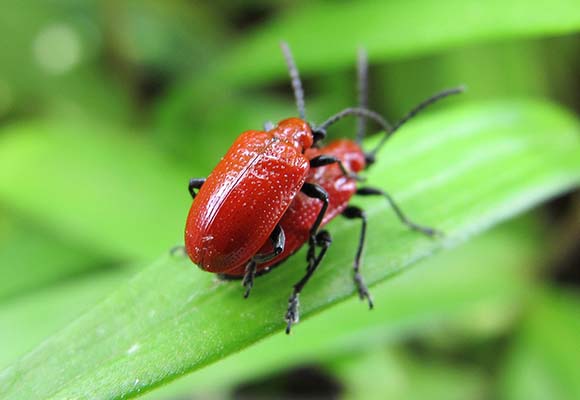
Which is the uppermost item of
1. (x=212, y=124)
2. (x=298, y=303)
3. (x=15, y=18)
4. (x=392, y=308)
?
(x=15, y=18)

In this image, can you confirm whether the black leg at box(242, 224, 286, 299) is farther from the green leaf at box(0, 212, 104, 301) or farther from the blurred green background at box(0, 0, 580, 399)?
the green leaf at box(0, 212, 104, 301)

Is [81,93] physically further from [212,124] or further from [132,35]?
[212,124]

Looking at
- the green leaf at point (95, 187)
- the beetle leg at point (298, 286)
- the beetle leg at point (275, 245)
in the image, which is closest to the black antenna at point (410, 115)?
the beetle leg at point (298, 286)

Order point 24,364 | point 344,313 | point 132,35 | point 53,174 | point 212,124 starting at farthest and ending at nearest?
1. point 132,35
2. point 212,124
3. point 53,174
4. point 344,313
5. point 24,364

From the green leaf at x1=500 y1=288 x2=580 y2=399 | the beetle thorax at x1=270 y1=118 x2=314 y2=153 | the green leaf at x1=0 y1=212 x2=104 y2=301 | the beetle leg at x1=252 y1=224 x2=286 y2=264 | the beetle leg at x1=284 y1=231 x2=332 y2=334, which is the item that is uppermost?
the beetle thorax at x1=270 y1=118 x2=314 y2=153

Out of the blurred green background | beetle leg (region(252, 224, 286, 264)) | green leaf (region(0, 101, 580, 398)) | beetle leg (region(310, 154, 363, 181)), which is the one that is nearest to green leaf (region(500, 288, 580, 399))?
the blurred green background

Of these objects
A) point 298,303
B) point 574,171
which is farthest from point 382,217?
point 574,171

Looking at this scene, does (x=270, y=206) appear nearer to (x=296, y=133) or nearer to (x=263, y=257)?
(x=263, y=257)
